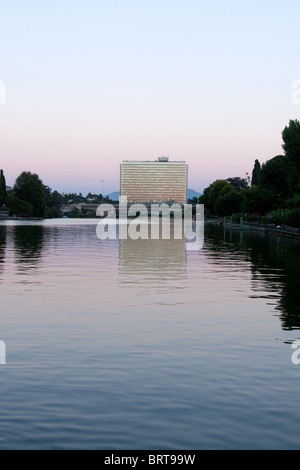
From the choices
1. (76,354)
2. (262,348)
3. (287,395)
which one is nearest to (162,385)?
(287,395)

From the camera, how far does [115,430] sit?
889 cm

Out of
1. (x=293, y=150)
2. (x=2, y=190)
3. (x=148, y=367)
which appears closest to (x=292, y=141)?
(x=293, y=150)

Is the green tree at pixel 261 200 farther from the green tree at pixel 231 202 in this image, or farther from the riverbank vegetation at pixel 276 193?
the green tree at pixel 231 202

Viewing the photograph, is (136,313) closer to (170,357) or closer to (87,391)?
(170,357)

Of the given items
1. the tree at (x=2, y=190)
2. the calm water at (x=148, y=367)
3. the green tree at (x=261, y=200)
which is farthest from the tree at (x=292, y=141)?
the tree at (x=2, y=190)

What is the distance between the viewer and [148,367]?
1261 cm

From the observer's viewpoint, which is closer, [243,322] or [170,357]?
[170,357]

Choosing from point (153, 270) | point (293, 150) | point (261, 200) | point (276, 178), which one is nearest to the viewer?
point (153, 270)

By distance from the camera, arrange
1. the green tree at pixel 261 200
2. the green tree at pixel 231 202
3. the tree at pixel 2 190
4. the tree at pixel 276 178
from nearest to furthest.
Result: the green tree at pixel 261 200 < the tree at pixel 276 178 < the green tree at pixel 231 202 < the tree at pixel 2 190

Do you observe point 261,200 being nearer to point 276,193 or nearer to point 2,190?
point 276,193

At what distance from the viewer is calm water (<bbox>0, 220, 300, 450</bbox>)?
887 cm

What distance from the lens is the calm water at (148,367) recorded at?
8867 mm
